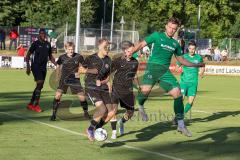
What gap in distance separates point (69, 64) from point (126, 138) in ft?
11.2

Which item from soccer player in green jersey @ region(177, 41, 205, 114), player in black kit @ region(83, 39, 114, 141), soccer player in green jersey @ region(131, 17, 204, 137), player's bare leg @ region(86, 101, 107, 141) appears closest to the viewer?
player's bare leg @ region(86, 101, 107, 141)

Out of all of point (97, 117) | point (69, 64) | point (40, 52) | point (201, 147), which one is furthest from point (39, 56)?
point (201, 147)

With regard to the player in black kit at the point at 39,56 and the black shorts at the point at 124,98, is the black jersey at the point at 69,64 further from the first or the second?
the black shorts at the point at 124,98

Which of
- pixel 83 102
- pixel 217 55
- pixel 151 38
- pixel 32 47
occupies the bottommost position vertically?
pixel 217 55

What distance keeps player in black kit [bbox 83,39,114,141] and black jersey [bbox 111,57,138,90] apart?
2.57 feet

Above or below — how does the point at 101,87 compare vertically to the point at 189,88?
above

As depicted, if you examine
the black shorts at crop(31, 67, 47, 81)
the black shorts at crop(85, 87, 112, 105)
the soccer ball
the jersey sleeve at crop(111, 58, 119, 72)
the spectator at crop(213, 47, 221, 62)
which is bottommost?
the spectator at crop(213, 47, 221, 62)

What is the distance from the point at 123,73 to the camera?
1368 cm

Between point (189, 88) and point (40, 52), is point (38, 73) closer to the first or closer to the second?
point (40, 52)

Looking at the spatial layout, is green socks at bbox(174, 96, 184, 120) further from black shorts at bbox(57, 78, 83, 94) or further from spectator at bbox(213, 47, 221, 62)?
spectator at bbox(213, 47, 221, 62)

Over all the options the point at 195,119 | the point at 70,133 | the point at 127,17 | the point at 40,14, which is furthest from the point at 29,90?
the point at 127,17

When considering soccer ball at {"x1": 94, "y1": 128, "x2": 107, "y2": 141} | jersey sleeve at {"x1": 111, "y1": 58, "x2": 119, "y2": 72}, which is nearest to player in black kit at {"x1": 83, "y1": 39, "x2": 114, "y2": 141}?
soccer ball at {"x1": 94, "y1": 128, "x2": 107, "y2": 141}

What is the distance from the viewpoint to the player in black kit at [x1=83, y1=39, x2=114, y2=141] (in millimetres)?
12062

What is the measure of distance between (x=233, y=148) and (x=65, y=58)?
528 cm
